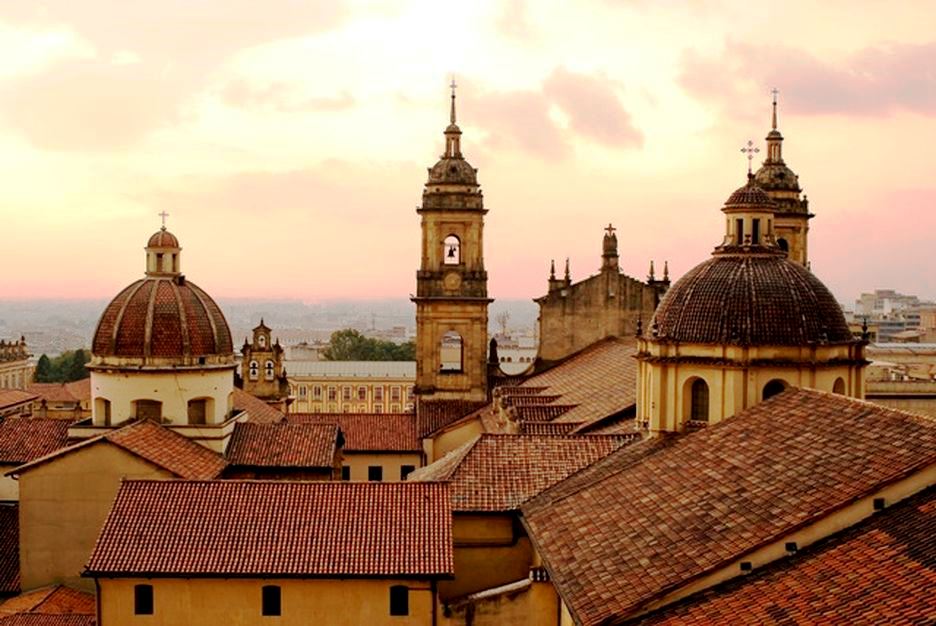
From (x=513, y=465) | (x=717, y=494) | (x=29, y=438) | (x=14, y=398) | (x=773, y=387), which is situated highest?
(x=773, y=387)

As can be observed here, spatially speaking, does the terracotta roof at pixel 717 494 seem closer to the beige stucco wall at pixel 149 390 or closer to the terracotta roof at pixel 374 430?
the beige stucco wall at pixel 149 390

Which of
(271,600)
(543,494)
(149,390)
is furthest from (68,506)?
(543,494)

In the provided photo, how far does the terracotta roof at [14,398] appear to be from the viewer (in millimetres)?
79250

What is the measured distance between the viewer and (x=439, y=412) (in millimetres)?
52969

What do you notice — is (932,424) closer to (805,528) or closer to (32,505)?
(805,528)

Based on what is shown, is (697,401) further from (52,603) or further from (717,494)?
(52,603)

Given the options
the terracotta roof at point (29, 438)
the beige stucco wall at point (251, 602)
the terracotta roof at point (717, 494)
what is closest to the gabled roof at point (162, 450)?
the terracotta roof at point (29, 438)

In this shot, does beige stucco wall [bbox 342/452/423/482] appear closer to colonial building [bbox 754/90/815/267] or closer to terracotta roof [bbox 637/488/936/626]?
colonial building [bbox 754/90/815/267]

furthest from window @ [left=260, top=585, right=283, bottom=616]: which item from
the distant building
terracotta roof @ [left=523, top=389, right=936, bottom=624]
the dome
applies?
the distant building

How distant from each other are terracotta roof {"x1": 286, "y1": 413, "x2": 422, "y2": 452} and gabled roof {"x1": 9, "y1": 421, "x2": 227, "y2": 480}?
13.0 m

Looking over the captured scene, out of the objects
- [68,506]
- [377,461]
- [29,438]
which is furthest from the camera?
[377,461]

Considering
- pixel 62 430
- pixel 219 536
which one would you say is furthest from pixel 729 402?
pixel 62 430

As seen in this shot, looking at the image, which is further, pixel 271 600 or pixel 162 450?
pixel 162 450

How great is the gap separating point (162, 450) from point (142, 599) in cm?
957
